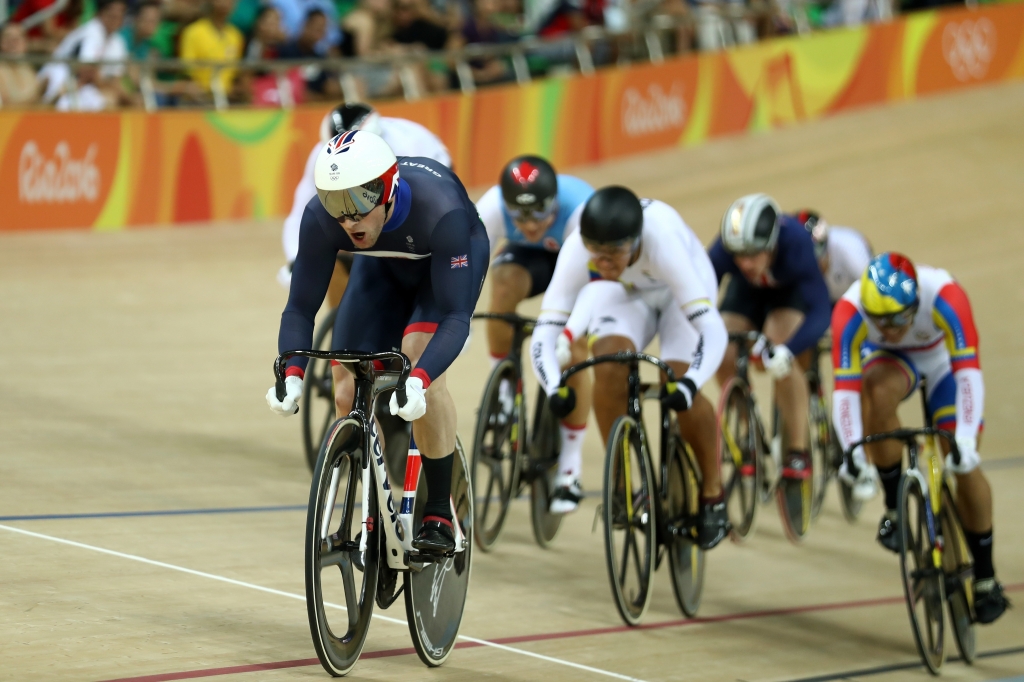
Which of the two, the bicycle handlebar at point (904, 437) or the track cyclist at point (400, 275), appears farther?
A: the bicycle handlebar at point (904, 437)

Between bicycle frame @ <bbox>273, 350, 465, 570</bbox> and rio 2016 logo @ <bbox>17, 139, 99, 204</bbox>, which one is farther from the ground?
rio 2016 logo @ <bbox>17, 139, 99, 204</bbox>

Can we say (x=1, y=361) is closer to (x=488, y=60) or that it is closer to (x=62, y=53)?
(x=62, y=53)

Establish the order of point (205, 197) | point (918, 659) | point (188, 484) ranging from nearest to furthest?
point (918, 659) < point (188, 484) < point (205, 197)

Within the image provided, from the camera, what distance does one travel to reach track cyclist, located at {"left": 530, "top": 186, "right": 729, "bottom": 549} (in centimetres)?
438

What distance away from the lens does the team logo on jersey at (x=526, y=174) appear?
4.81 m

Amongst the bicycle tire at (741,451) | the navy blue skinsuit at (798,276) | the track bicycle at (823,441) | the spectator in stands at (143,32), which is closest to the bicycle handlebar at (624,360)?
the bicycle tire at (741,451)

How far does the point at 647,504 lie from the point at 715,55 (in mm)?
8208

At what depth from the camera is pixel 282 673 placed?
3.43 metres

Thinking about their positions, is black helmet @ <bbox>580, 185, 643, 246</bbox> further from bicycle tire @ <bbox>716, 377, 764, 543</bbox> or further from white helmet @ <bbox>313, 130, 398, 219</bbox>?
bicycle tire @ <bbox>716, 377, 764, 543</bbox>

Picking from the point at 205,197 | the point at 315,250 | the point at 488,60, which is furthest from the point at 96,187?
the point at 315,250

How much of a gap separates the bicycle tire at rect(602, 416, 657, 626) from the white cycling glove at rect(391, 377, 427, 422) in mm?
1245

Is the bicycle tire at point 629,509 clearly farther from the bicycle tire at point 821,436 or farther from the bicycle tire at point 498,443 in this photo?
the bicycle tire at point 821,436

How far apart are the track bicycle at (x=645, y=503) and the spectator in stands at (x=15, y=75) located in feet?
16.7

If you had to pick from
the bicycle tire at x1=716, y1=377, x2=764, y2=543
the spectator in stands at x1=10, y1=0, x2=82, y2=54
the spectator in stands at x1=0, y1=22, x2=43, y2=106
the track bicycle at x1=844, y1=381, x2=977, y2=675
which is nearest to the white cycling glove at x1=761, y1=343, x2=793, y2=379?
the bicycle tire at x1=716, y1=377, x2=764, y2=543
